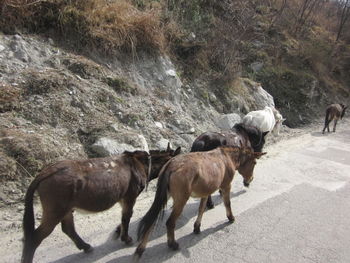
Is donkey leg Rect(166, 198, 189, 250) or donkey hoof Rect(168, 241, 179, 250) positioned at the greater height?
donkey leg Rect(166, 198, 189, 250)

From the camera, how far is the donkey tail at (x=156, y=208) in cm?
419

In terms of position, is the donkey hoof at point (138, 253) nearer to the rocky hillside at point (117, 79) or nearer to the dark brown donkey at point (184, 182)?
the dark brown donkey at point (184, 182)

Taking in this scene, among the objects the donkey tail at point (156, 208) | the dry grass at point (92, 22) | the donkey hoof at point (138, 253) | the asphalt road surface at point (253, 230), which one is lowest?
the asphalt road surface at point (253, 230)

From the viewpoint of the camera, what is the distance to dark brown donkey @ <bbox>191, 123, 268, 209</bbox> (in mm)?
6117

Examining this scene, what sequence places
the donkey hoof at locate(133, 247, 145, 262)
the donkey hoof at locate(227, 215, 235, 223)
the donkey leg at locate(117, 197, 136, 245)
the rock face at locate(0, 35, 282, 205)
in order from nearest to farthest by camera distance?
the donkey hoof at locate(133, 247, 145, 262) → the donkey leg at locate(117, 197, 136, 245) → the donkey hoof at locate(227, 215, 235, 223) → the rock face at locate(0, 35, 282, 205)

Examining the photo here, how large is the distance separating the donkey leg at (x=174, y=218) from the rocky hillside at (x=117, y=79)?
2.34m


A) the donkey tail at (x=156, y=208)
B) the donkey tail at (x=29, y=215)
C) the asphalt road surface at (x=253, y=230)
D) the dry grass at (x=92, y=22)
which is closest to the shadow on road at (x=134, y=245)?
the asphalt road surface at (x=253, y=230)

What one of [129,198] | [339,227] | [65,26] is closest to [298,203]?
[339,227]

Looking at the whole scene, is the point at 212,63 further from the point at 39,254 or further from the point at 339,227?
the point at 39,254

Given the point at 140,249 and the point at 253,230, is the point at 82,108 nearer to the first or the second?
the point at 140,249

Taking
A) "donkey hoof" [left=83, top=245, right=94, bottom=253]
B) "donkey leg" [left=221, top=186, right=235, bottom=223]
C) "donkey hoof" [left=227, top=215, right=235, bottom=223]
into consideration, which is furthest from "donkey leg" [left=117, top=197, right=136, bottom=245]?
"donkey hoof" [left=227, top=215, right=235, bottom=223]

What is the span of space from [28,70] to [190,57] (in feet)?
18.4

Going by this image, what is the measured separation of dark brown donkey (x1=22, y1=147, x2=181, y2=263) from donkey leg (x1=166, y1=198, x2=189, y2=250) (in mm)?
527

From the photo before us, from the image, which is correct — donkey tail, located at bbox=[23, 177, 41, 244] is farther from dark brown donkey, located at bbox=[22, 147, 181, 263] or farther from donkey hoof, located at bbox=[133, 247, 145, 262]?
donkey hoof, located at bbox=[133, 247, 145, 262]
